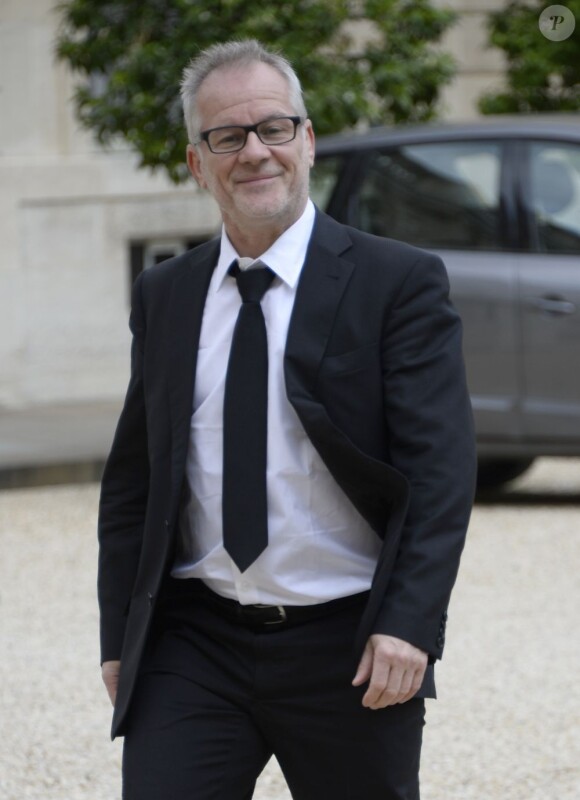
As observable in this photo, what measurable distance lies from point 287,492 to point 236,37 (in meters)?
7.72

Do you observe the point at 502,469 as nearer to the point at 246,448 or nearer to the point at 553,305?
the point at 553,305

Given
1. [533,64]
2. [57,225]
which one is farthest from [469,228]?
[57,225]

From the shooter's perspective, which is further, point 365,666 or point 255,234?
point 255,234

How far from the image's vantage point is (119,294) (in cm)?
1727

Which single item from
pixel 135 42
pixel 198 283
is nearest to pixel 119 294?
pixel 135 42

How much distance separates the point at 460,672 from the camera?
5.62 meters

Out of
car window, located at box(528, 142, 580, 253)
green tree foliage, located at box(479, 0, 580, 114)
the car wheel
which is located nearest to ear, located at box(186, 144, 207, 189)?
car window, located at box(528, 142, 580, 253)

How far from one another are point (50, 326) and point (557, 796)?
13.2m

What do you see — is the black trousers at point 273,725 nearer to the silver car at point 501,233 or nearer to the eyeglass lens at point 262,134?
the eyeglass lens at point 262,134

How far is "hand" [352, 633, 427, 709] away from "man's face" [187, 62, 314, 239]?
73 cm

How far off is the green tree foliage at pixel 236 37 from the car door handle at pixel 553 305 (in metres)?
2.32

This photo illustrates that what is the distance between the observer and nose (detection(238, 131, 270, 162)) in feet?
9.28

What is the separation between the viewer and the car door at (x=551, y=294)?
841cm

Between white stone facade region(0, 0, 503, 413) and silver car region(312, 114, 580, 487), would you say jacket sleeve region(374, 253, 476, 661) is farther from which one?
white stone facade region(0, 0, 503, 413)
